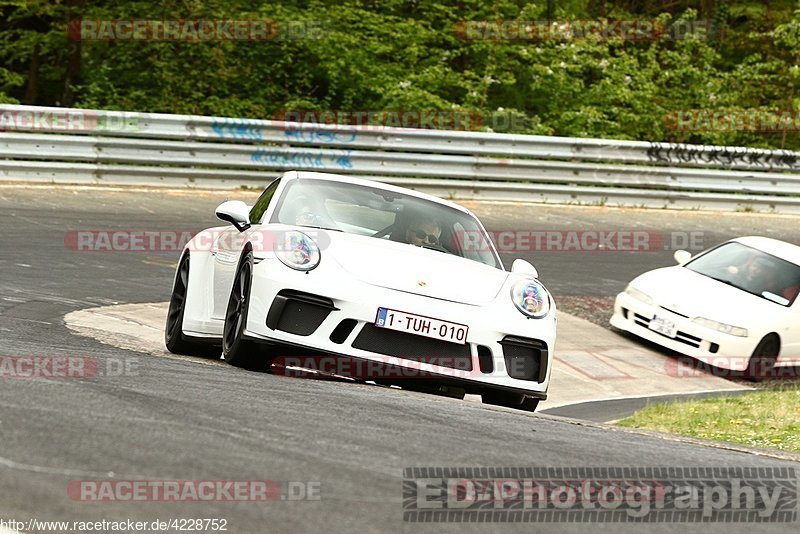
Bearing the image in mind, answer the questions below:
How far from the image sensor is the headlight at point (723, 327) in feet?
40.7

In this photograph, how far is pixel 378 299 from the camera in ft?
22.3

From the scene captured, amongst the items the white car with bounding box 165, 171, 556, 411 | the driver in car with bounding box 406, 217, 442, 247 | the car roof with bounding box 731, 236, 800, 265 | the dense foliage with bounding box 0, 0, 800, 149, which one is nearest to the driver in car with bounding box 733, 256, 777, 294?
the car roof with bounding box 731, 236, 800, 265

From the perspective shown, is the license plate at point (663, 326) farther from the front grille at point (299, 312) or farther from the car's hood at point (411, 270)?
the front grille at point (299, 312)

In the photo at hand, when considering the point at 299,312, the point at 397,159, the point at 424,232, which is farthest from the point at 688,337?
the point at 397,159

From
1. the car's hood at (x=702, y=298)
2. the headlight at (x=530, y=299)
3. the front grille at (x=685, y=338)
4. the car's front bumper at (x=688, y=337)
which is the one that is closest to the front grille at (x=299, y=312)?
the headlight at (x=530, y=299)

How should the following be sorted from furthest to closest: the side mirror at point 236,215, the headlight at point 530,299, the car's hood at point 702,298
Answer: the car's hood at point 702,298, the side mirror at point 236,215, the headlight at point 530,299

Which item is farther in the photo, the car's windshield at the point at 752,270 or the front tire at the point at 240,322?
the car's windshield at the point at 752,270

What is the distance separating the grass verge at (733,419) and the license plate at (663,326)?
2229mm

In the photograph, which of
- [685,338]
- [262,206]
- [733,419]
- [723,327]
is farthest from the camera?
[685,338]

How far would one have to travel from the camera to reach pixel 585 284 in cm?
1516

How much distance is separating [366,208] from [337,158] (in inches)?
448

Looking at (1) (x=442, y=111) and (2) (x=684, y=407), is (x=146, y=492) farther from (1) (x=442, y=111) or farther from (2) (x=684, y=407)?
(1) (x=442, y=111)

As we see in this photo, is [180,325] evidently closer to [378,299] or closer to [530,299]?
[378,299]

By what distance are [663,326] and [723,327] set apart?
0.62 metres
